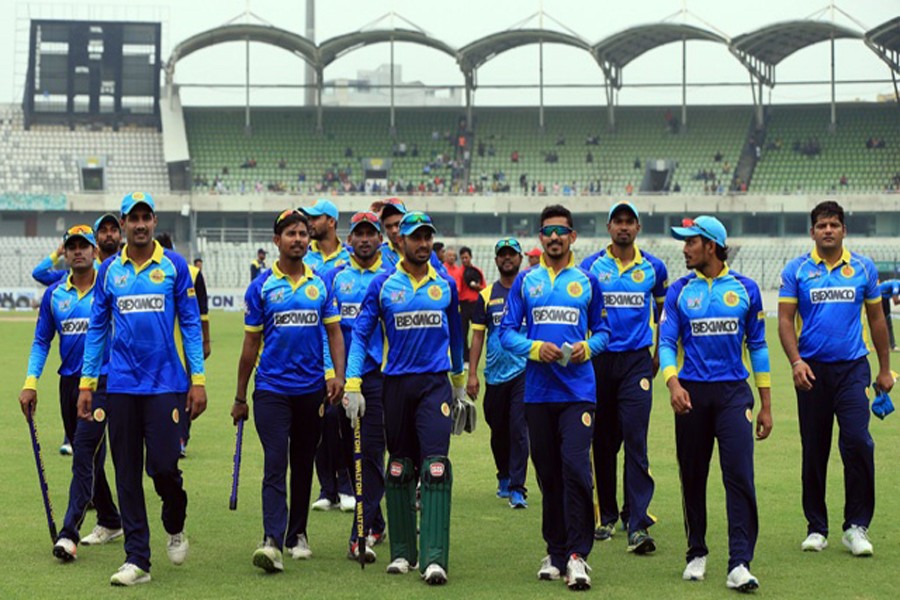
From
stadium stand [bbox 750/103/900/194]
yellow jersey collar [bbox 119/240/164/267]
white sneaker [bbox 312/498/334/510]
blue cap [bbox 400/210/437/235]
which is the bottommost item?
white sneaker [bbox 312/498/334/510]

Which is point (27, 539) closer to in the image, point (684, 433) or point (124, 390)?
point (124, 390)

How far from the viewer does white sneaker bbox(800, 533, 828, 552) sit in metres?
9.52

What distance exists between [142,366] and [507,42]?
58.5 meters

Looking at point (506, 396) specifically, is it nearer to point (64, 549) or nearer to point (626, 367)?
point (626, 367)

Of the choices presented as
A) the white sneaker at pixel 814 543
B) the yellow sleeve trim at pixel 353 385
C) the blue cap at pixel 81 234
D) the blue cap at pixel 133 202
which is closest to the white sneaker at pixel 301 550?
the yellow sleeve trim at pixel 353 385

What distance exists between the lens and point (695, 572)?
28.0ft

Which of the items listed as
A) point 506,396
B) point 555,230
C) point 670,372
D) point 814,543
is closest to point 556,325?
point 555,230

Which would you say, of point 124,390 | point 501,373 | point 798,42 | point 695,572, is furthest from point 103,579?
point 798,42

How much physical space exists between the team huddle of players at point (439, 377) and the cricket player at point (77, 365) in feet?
0.06

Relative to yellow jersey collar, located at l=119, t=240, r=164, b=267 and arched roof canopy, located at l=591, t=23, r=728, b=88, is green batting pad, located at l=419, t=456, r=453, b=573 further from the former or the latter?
arched roof canopy, located at l=591, t=23, r=728, b=88

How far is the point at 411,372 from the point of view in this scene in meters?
8.91

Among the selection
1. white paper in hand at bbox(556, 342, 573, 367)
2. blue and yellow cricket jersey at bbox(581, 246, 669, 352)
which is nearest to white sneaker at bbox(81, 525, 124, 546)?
white paper in hand at bbox(556, 342, 573, 367)

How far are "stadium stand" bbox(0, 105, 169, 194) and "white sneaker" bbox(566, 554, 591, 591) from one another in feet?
198

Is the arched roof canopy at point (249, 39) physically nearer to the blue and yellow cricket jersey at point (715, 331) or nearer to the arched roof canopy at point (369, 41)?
the arched roof canopy at point (369, 41)
